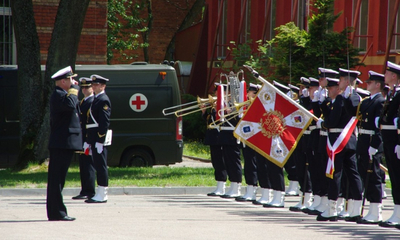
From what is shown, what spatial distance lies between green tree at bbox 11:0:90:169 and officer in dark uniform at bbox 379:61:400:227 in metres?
8.54

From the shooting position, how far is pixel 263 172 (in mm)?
11812

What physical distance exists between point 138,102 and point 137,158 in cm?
138

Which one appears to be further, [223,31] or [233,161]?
[223,31]

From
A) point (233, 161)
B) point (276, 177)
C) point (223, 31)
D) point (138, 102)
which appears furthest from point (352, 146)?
A: point (223, 31)

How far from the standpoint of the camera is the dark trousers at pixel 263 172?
11797 millimetres

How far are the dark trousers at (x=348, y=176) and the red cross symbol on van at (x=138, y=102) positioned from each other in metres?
7.96

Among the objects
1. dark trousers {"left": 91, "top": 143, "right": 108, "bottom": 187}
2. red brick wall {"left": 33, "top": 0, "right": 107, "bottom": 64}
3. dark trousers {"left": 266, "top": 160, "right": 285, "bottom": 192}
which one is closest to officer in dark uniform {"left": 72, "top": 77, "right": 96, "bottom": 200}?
dark trousers {"left": 91, "top": 143, "right": 108, "bottom": 187}

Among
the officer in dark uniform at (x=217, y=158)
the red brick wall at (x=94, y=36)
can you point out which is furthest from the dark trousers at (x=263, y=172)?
the red brick wall at (x=94, y=36)

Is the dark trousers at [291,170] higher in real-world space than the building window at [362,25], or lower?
lower

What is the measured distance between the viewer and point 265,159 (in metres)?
11.9

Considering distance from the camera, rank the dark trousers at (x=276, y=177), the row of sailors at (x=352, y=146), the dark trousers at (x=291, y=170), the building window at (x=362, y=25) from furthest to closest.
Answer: the building window at (x=362, y=25), the dark trousers at (x=291, y=170), the dark trousers at (x=276, y=177), the row of sailors at (x=352, y=146)

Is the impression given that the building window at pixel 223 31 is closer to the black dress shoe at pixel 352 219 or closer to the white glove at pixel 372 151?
the black dress shoe at pixel 352 219

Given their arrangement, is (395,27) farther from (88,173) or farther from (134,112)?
(88,173)

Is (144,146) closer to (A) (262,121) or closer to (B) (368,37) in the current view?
(A) (262,121)
